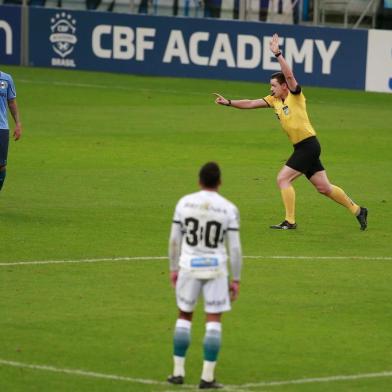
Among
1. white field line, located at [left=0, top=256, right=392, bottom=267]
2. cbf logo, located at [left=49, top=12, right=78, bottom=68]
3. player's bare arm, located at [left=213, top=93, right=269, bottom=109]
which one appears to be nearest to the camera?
white field line, located at [left=0, top=256, right=392, bottom=267]

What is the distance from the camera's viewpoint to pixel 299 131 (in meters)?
18.9

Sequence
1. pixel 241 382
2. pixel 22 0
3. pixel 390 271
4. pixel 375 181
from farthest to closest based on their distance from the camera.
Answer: pixel 22 0 → pixel 375 181 → pixel 390 271 → pixel 241 382

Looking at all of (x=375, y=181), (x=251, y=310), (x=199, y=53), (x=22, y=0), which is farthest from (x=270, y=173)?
(x=22, y=0)

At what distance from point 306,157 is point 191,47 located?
2290cm

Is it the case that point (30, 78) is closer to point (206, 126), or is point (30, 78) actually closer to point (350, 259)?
point (206, 126)

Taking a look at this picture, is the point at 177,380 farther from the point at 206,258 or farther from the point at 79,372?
the point at 206,258

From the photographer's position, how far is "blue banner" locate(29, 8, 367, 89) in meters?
38.7

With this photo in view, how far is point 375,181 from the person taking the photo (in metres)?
23.9

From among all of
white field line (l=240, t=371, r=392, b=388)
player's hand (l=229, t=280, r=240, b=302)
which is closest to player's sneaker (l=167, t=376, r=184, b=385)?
white field line (l=240, t=371, r=392, b=388)

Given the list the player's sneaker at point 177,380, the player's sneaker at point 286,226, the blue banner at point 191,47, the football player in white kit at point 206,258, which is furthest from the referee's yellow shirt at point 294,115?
the blue banner at point 191,47

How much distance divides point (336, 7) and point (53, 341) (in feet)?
97.1

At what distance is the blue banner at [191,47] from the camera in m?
38.7

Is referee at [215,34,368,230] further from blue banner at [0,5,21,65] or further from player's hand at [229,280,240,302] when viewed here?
blue banner at [0,5,21,65]

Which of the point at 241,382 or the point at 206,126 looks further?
the point at 206,126
